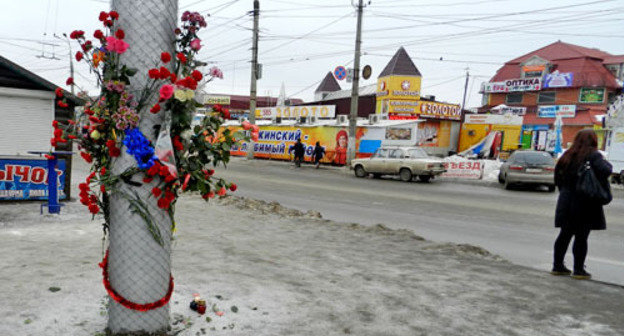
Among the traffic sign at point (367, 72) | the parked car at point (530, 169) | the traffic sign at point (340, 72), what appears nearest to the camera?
the parked car at point (530, 169)

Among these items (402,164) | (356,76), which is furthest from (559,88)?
(402,164)

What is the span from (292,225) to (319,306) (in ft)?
14.0

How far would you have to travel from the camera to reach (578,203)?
5250mm

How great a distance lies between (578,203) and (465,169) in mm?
16473

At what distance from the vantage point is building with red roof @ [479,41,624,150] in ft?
115

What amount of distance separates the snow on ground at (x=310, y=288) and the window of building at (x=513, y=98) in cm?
3788

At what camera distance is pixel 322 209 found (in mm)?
11070

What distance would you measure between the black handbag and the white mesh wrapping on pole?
15.4 ft

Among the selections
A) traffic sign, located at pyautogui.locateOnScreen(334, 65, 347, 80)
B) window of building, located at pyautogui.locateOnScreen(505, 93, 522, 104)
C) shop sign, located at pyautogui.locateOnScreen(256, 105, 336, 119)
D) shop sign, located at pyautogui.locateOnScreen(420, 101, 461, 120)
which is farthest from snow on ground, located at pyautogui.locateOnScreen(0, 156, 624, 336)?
window of building, located at pyautogui.locateOnScreen(505, 93, 522, 104)

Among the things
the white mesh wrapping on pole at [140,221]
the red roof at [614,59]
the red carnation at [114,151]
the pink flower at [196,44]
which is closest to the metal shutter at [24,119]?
the white mesh wrapping on pole at [140,221]

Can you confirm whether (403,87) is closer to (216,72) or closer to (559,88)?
(559,88)

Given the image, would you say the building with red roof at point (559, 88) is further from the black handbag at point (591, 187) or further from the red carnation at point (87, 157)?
the red carnation at point (87, 157)

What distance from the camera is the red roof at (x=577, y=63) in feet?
115

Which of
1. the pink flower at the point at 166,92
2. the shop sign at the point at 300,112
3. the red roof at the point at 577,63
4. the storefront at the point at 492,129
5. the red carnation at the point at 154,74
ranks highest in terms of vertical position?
the red roof at the point at 577,63
